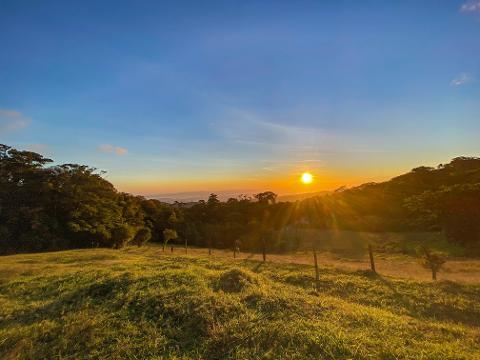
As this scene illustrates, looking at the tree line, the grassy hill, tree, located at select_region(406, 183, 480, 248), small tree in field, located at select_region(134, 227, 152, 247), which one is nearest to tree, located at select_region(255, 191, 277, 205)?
the tree line

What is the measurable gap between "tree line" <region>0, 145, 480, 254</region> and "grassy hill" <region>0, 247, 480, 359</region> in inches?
731

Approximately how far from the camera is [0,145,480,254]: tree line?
4233 centimetres

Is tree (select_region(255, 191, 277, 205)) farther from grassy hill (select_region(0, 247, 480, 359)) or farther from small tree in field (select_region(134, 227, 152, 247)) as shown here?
grassy hill (select_region(0, 247, 480, 359))

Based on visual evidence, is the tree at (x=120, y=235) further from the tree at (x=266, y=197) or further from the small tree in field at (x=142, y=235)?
the tree at (x=266, y=197)

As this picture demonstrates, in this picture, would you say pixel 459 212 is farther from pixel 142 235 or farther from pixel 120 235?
pixel 142 235

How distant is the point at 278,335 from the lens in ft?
27.1

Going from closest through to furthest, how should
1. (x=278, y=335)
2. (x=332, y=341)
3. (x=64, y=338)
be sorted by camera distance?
1. (x=332, y=341)
2. (x=278, y=335)
3. (x=64, y=338)

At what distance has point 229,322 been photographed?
9.30 metres

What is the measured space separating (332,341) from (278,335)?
50.5 inches

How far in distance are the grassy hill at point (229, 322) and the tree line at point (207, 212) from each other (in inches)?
731

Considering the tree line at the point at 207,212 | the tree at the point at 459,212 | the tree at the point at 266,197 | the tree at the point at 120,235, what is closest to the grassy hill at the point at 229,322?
the tree line at the point at 207,212

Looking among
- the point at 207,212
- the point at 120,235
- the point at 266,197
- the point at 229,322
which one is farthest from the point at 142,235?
the point at 229,322

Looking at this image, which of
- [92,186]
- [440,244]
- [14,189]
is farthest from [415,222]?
[14,189]

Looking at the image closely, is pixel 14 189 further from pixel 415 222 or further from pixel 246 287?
pixel 415 222
